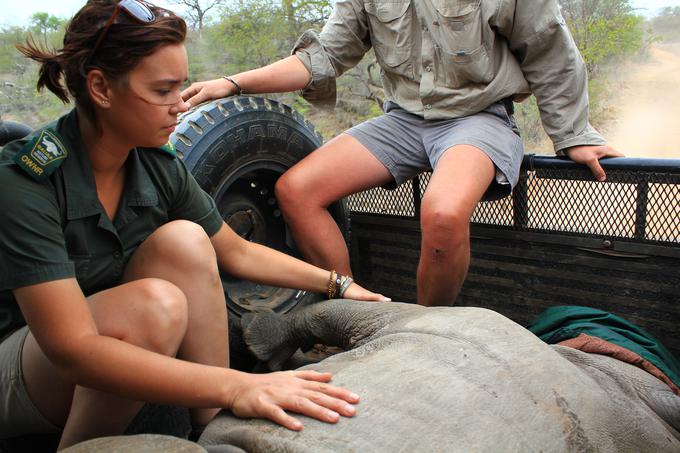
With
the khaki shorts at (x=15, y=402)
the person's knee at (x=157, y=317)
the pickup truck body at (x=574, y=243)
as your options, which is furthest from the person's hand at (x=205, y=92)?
the khaki shorts at (x=15, y=402)

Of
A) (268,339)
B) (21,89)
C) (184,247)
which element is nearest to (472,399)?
(184,247)

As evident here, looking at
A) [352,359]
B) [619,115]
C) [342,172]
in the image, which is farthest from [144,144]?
[619,115]

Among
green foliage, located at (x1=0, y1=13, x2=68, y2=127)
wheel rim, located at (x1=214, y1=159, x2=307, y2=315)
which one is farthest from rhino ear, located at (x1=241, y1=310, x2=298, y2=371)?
green foliage, located at (x1=0, y1=13, x2=68, y2=127)

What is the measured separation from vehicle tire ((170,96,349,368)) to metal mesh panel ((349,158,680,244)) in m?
0.57

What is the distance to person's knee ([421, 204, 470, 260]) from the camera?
266 cm

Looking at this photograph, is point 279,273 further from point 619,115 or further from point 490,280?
point 619,115

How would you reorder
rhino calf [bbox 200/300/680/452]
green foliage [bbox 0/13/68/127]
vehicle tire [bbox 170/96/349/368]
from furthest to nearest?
green foliage [bbox 0/13/68/127], vehicle tire [bbox 170/96/349/368], rhino calf [bbox 200/300/680/452]

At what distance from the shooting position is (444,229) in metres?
2.67

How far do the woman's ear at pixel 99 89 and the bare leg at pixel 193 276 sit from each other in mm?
377

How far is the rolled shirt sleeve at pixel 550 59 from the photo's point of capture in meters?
2.98

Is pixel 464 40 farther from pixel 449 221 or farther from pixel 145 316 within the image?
pixel 145 316

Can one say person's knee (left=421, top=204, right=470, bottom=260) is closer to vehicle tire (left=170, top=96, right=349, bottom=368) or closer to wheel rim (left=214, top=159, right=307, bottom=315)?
vehicle tire (left=170, top=96, right=349, bottom=368)

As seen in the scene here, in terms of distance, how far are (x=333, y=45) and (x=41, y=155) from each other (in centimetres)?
184

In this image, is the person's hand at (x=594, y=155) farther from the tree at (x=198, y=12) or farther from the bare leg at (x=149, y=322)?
the tree at (x=198, y=12)
